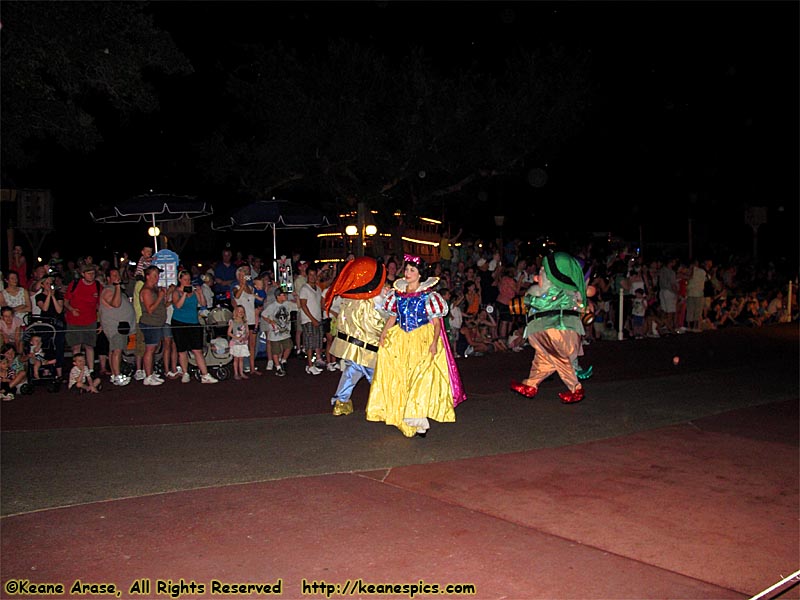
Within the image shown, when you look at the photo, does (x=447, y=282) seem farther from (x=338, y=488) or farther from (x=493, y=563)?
(x=493, y=563)

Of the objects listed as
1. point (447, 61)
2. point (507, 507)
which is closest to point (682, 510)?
point (507, 507)

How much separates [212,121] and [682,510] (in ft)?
70.0

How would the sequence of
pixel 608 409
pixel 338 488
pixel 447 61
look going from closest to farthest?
pixel 338 488, pixel 608 409, pixel 447 61

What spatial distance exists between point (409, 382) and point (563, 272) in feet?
9.16

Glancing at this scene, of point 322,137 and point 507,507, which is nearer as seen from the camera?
point 507,507

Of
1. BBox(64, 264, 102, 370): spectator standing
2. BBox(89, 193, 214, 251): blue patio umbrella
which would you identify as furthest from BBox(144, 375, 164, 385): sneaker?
BBox(89, 193, 214, 251): blue patio umbrella

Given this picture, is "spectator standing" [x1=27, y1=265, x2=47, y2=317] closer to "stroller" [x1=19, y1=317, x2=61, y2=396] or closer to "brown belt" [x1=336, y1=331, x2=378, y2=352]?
"stroller" [x1=19, y1=317, x2=61, y2=396]

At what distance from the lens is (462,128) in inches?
968

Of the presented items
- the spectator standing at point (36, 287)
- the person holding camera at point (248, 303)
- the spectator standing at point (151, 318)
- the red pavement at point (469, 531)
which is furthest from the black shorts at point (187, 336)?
the red pavement at point (469, 531)

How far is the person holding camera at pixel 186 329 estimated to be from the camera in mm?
10977

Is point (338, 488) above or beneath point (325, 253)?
beneath

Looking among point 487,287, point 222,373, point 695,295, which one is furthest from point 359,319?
point 695,295

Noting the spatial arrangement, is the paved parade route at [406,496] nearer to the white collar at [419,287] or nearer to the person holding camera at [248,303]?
the white collar at [419,287]

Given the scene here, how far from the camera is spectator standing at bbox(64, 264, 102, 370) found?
35.5 ft
